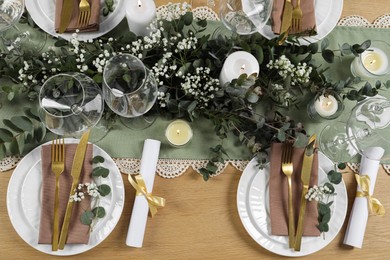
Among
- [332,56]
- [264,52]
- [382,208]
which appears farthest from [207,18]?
[382,208]

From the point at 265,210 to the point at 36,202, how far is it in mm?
536

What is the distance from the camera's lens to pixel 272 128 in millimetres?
960

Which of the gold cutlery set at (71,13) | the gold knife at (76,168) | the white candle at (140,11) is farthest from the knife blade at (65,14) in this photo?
the gold knife at (76,168)

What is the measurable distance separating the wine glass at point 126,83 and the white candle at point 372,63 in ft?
1.83

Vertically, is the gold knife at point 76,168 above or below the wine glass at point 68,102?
below

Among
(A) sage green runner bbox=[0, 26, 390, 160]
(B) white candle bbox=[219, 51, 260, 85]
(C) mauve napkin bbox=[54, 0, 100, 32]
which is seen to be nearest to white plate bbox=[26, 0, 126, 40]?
(C) mauve napkin bbox=[54, 0, 100, 32]

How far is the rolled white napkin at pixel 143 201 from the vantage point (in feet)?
2.95

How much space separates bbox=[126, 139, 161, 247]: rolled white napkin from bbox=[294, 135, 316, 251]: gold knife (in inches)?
13.8

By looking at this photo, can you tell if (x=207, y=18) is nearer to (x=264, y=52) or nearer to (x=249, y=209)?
(x=264, y=52)

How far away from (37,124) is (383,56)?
906mm

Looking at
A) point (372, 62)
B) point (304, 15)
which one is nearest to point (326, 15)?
point (304, 15)

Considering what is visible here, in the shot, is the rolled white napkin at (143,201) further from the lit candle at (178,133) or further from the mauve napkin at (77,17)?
the mauve napkin at (77,17)

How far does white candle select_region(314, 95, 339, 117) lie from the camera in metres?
1.00

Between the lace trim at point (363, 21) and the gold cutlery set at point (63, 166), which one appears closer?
the gold cutlery set at point (63, 166)
